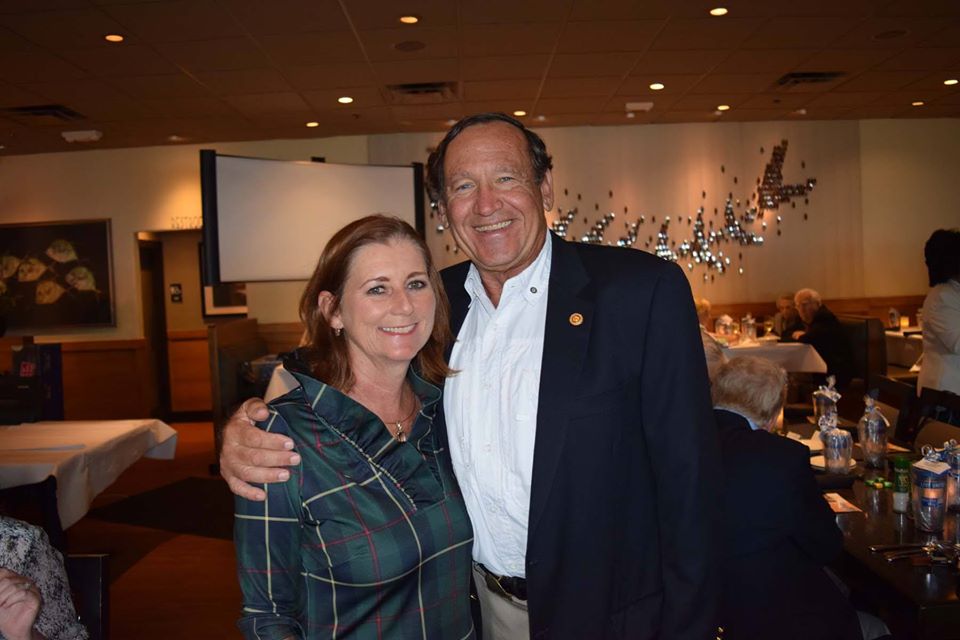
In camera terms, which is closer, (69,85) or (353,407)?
(353,407)

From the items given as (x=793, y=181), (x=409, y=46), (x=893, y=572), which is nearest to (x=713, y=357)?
(x=893, y=572)

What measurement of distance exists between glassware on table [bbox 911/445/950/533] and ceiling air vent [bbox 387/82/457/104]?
17.9 ft

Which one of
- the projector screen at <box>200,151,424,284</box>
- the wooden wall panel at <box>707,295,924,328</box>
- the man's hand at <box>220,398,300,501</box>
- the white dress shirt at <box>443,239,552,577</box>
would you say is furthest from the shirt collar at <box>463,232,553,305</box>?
the wooden wall panel at <box>707,295,924,328</box>

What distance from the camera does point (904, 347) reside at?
301 inches

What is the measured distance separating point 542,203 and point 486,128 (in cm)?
24

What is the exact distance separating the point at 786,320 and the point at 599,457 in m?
7.33

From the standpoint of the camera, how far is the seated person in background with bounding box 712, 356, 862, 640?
202 cm

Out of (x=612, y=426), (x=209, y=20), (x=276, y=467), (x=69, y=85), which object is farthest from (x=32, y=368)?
(x=612, y=426)

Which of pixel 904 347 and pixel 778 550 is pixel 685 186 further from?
pixel 778 550

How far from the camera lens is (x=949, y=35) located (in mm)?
5887

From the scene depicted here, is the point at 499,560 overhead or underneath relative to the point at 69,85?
underneath

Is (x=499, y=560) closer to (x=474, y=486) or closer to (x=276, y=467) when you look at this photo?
(x=474, y=486)

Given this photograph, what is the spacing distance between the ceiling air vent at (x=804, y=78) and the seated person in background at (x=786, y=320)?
7.82ft

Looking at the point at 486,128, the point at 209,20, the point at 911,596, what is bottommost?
the point at 911,596
